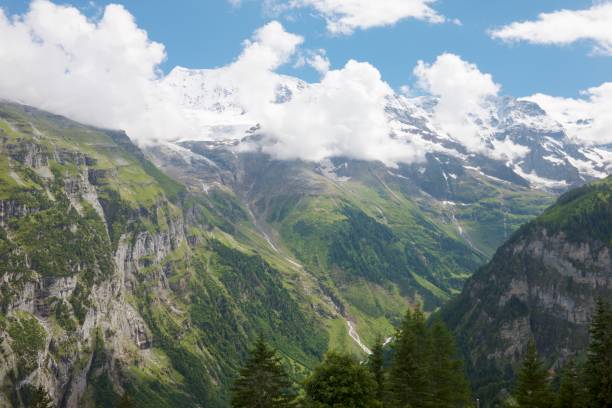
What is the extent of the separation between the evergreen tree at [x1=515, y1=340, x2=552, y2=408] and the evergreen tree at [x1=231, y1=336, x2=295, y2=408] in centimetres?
3369

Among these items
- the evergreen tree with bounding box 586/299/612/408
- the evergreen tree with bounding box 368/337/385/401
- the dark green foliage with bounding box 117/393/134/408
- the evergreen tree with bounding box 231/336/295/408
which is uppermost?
the evergreen tree with bounding box 586/299/612/408

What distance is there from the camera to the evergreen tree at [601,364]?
70312 millimetres

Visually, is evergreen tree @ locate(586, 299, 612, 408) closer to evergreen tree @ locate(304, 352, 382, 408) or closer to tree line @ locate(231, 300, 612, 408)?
tree line @ locate(231, 300, 612, 408)

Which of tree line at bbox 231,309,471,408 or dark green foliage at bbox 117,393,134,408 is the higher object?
tree line at bbox 231,309,471,408

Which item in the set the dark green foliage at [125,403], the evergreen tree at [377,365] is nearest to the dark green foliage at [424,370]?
the evergreen tree at [377,365]

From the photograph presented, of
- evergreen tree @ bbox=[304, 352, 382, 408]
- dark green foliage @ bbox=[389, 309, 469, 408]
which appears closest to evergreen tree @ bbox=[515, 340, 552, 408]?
dark green foliage @ bbox=[389, 309, 469, 408]

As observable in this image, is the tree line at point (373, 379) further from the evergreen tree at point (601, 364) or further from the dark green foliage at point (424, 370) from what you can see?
the evergreen tree at point (601, 364)

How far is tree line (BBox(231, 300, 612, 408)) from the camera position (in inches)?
2591

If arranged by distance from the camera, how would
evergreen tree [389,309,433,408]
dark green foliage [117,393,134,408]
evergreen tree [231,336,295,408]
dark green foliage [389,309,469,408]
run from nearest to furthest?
evergreen tree [231,336,295,408] < evergreen tree [389,309,433,408] < dark green foliage [389,309,469,408] < dark green foliage [117,393,134,408]

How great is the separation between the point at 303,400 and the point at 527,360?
32.4m

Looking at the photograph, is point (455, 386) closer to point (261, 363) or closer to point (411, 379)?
point (411, 379)

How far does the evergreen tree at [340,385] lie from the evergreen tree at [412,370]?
13.7ft

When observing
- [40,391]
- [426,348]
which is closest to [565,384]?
[426,348]

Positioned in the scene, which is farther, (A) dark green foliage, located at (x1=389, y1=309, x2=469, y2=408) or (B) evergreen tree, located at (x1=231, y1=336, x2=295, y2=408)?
(A) dark green foliage, located at (x1=389, y1=309, x2=469, y2=408)
